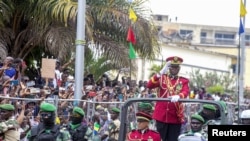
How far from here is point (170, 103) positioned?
10000 mm

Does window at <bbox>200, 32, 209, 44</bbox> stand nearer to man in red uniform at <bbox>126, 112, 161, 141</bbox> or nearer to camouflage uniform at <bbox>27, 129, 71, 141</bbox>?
camouflage uniform at <bbox>27, 129, 71, 141</bbox>

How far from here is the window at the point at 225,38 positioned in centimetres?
7981

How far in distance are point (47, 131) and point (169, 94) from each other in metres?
2.06

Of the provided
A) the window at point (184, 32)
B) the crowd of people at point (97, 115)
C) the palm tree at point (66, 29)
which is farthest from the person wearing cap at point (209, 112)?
the window at point (184, 32)

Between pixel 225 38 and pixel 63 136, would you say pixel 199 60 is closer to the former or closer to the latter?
pixel 225 38

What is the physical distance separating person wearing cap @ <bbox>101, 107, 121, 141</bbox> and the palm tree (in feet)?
13.5

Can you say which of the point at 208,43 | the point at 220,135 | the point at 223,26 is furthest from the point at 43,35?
the point at 223,26

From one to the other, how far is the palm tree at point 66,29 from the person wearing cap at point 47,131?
683 centimetres

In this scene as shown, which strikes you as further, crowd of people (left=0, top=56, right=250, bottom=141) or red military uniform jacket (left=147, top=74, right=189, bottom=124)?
red military uniform jacket (left=147, top=74, right=189, bottom=124)

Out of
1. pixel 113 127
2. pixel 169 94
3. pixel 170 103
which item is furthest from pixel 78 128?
pixel 113 127

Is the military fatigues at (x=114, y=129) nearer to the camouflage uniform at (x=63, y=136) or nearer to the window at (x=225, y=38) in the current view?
the camouflage uniform at (x=63, y=136)

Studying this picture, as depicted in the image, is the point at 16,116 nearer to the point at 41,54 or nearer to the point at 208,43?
the point at 41,54

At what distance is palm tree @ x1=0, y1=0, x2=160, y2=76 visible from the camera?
1611 cm

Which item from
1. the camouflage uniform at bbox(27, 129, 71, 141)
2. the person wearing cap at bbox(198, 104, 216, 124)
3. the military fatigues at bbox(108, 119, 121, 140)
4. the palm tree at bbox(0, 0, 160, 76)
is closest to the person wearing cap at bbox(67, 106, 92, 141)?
the camouflage uniform at bbox(27, 129, 71, 141)
